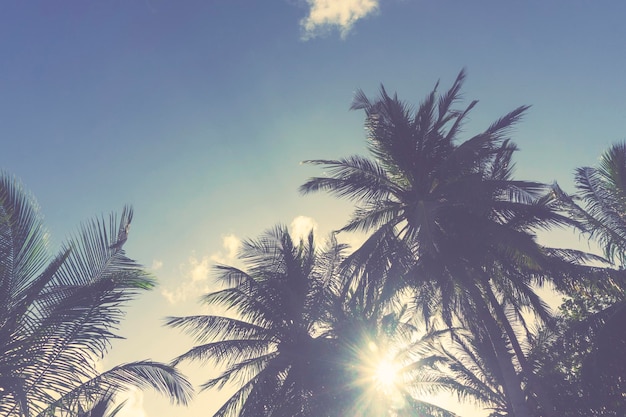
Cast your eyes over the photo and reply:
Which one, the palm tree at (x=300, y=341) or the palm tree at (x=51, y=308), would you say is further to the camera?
the palm tree at (x=300, y=341)

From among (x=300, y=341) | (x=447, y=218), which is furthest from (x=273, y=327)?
(x=447, y=218)

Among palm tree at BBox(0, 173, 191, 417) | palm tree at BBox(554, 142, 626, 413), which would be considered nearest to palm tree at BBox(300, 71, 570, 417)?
palm tree at BBox(554, 142, 626, 413)

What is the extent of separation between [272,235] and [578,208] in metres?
10.5

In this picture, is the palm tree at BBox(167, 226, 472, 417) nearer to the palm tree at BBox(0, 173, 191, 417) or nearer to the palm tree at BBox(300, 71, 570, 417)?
the palm tree at BBox(300, 71, 570, 417)

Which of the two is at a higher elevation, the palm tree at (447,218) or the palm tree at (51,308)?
the palm tree at (447,218)

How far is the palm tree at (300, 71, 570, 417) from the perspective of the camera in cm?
1070

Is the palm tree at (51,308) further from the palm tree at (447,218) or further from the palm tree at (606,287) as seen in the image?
the palm tree at (606,287)

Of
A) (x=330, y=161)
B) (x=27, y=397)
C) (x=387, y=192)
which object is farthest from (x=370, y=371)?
(x=27, y=397)

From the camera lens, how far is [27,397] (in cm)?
517

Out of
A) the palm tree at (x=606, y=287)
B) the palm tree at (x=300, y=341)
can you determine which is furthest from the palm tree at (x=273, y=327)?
the palm tree at (x=606, y=287)

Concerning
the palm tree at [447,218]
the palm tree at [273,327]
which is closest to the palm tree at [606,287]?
the palm tree at [447,218]

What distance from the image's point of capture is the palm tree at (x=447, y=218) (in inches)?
421

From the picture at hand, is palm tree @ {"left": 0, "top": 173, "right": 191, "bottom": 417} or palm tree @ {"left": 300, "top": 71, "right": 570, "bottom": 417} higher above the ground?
palm tree @ {"left": 300, "top": 71, "right": 570, "bottom": 417}

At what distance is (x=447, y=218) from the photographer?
39.3 feet
